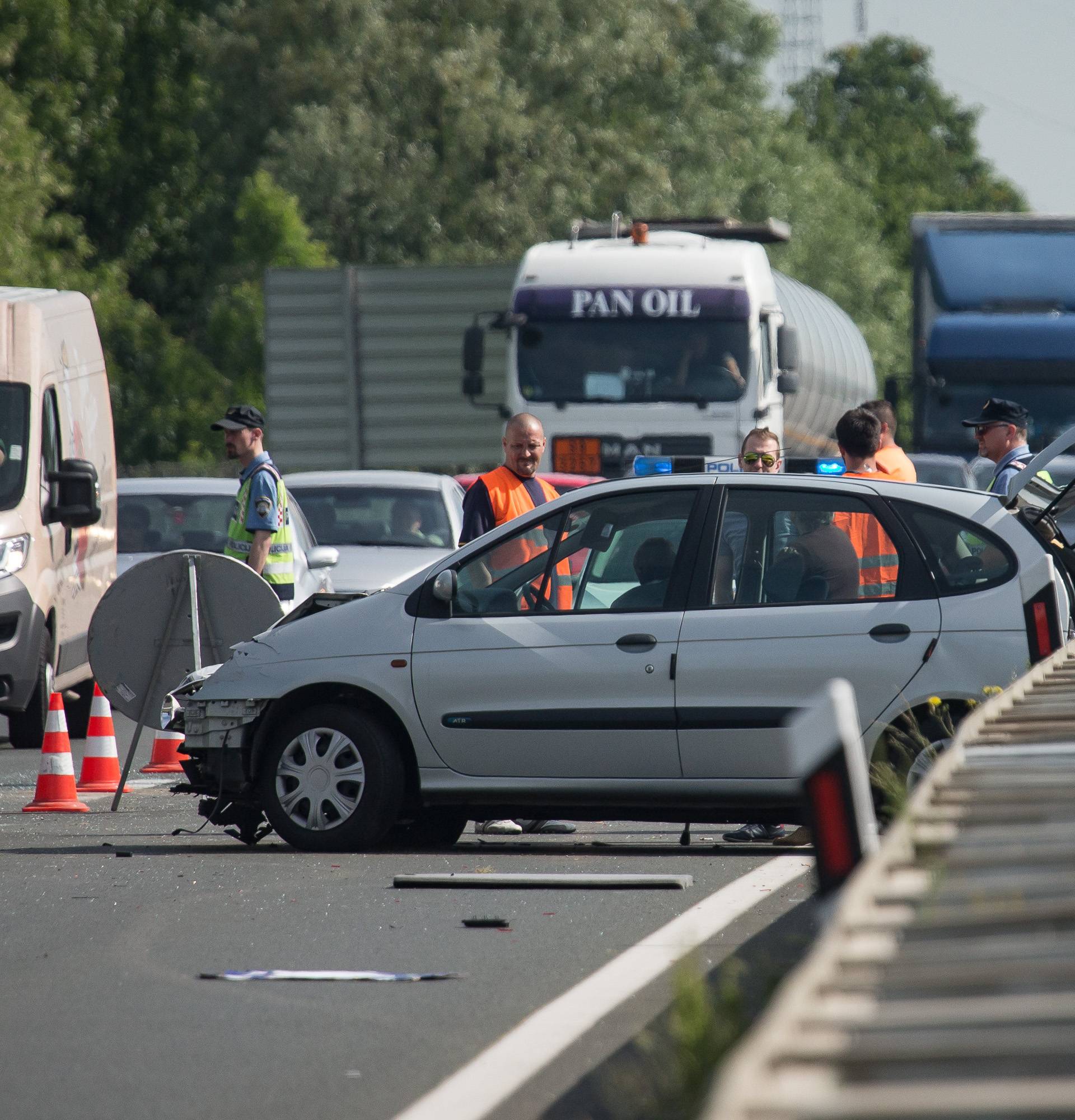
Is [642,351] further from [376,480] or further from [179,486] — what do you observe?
[179,486]

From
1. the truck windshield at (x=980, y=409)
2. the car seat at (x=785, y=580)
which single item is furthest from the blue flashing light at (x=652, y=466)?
the truck windshield at (x=980, y=409)

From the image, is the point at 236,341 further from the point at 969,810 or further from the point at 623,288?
the point at 969,810

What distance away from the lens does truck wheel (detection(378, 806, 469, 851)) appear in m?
9.41

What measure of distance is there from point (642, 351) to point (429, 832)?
11712mm

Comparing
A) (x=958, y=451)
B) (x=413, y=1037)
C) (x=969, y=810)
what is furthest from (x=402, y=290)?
(x=969, y=810)

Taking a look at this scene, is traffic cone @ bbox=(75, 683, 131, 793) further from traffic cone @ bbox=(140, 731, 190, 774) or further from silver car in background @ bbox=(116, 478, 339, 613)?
silver car in background @ bbox=(116, 478, 339, 613)

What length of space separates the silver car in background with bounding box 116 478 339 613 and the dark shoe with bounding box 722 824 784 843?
6629 millimetres

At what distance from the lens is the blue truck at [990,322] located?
23.1 meters

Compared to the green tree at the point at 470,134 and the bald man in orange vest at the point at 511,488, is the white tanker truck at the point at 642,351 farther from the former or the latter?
the green tree at the point at 470,134

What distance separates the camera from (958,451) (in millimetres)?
23828

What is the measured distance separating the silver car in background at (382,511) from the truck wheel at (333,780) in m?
7.89

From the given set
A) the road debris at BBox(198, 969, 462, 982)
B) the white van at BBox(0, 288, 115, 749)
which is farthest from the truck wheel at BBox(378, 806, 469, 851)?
the white van at BBox(0, 288, 115, 749)

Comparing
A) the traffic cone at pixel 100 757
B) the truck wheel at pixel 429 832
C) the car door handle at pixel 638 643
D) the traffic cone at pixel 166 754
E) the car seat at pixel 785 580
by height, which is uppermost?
the car seat at pixel 785 580

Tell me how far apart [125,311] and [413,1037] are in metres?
45.7
